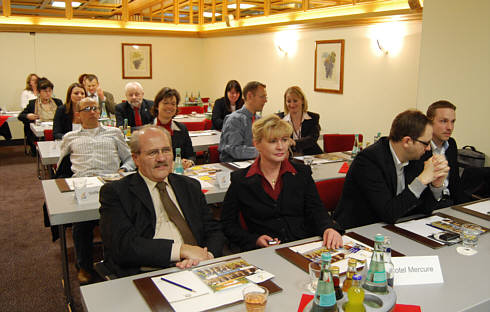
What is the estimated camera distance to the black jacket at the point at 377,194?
2547 millimetres

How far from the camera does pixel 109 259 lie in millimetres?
2387

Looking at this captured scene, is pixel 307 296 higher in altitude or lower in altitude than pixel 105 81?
lower

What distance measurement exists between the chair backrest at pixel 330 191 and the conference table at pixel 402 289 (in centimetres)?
107

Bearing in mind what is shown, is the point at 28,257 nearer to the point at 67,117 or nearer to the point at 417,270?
the point at 67,117

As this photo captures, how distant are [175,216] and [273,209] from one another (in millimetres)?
600

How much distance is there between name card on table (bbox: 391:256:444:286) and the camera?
1852 mm

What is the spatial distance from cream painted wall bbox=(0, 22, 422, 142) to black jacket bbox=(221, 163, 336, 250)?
13.5ft

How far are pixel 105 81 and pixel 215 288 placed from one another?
31.8ft

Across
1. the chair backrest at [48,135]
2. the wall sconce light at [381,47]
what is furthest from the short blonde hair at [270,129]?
the wall sconce light at [381,47]

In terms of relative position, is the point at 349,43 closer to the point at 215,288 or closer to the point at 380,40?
the point at 380,40

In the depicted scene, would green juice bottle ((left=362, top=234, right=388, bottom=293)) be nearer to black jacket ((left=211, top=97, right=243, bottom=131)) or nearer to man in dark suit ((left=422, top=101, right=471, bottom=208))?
man in dark suit ((left=422, top=101, right=471, bottom=208))

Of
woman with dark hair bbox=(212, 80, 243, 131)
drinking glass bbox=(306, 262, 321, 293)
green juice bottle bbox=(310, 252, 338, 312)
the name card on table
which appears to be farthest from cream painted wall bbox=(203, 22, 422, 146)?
green juice bottle bbox=(310, 252, 338, 312)

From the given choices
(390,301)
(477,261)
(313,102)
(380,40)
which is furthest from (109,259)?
(313,102)

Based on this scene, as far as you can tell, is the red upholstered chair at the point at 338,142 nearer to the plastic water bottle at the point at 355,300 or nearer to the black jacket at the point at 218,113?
the black jacket at the point at 218,113
